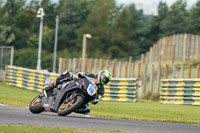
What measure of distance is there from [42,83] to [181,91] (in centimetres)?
877

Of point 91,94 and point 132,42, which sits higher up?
point 132,42

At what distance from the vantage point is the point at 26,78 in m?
32.7

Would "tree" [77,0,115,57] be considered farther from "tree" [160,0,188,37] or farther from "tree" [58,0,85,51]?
Answer: "tree" [160,0,188,37]

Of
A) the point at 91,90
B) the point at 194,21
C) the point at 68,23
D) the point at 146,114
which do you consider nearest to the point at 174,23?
the point at 194,21

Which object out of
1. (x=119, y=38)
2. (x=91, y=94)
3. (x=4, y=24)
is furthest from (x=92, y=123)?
(x=119, y=38)

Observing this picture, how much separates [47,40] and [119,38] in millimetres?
13107

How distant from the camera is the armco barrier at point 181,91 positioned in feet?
78.2

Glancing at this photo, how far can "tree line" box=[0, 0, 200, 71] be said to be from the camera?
9212 cm

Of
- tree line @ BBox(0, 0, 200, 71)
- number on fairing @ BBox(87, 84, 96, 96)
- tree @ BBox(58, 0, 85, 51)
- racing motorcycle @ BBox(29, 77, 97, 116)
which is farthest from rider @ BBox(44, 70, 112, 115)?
tree @ BBox(58, 0, 85, 51)

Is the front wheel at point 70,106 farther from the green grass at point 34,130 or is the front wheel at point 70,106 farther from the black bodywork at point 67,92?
the green grass at point 34,130

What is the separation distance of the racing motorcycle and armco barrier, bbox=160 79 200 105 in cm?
977

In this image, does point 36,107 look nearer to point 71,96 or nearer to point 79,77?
point 71,96

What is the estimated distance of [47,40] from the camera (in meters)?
94.1

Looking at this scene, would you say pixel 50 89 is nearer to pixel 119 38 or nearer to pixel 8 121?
pixel 8 121
